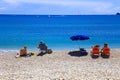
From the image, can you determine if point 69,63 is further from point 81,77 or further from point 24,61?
point 81,77

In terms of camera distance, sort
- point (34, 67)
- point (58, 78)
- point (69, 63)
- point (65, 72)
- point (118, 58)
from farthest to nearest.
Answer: point (118, 58)
point (69, 63)
point (34, 67)
point (65, 72)
point (58, 78)

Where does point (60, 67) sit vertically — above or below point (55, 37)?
below

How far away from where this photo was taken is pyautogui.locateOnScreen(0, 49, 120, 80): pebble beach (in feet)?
45.7

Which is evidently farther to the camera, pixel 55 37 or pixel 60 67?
pixel 55 37

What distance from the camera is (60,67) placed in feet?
55.8

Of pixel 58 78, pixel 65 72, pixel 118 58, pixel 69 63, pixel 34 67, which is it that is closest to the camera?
Result: pixel 58 78

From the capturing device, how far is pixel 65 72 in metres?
15.0

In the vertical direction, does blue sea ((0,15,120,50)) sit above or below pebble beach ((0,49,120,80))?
above

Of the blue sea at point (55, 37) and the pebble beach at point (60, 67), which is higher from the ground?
the blue sea at point (55, 37)

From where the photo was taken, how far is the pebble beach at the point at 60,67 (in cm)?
1393

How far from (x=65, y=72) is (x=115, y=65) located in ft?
12.7

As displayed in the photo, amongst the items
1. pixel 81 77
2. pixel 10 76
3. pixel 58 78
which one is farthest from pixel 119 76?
pixel 10 76

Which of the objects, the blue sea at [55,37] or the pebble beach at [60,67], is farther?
the blue sea at [55,37]

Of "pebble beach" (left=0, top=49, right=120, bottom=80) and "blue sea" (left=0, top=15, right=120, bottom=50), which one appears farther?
"blue sea" (left=0, top=15, right=120, bottom=50)
